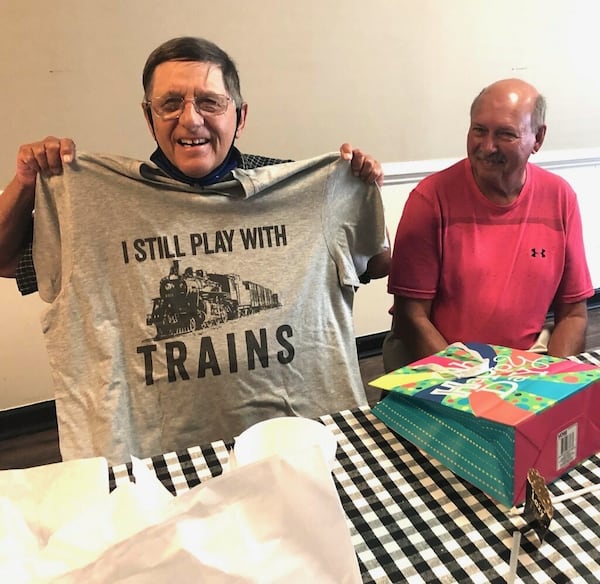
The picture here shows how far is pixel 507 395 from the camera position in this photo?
31.7 inches

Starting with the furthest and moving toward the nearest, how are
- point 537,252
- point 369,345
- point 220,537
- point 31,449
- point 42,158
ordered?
point 369,345 → point 31,449 → point 537,252 → point 42,158 → point 220,537

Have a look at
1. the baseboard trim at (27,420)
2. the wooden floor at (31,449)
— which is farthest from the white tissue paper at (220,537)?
the baseboard trim at (27,420)

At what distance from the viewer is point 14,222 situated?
115cm

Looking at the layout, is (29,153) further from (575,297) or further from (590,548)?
(575,297)

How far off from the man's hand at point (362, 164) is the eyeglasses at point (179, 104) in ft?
0.96

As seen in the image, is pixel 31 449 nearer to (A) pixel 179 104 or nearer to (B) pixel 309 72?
(A) pixel 179 104

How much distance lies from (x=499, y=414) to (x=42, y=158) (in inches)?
37.2

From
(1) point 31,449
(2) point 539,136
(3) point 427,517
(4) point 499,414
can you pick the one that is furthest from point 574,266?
(1) point 31,449

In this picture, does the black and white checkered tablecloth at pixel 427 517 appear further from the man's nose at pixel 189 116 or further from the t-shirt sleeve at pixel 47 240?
the man's nose at pixel 189 116

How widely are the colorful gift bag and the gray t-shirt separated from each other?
370mm

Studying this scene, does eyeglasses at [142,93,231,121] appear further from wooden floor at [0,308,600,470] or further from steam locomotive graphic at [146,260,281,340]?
wooden floor at [0,308,600,470]

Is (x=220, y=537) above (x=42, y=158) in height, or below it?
below

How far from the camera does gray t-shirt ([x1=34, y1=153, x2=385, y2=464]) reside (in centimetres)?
115

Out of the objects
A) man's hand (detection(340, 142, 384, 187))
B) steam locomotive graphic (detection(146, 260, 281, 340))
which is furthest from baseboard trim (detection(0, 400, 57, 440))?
man's hand (detection(340, 142, 384, 187))
